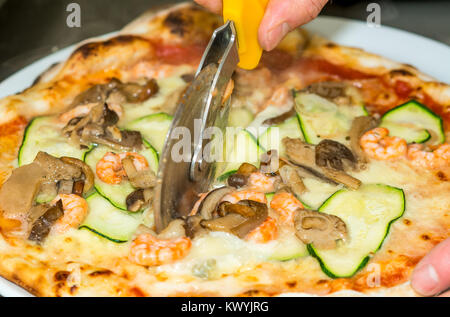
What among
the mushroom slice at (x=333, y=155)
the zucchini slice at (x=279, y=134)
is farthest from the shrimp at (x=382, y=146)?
the zucchini slice at (x=279, y=134)

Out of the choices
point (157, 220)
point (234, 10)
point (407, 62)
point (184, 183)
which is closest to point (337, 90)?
point (407, 62)

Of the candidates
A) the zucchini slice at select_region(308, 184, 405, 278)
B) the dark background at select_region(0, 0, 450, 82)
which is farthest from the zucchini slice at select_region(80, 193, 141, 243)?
the dark background at select_region(0, 0, 450, 82)

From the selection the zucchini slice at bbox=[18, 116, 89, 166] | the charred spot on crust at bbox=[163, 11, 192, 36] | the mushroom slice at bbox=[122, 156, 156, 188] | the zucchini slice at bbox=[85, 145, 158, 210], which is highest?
the charred spot on crust at bbox=[163, 11, 192, 36]

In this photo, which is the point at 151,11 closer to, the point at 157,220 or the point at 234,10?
the point at 234,10

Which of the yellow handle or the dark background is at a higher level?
the yellow handle

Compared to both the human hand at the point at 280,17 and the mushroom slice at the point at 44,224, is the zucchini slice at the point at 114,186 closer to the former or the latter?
the mushroom slice at the point at 44,224

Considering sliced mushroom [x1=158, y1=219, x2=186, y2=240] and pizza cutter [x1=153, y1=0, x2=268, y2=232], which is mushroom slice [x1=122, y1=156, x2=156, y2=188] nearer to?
pizza cutter [x1=153, y1=0, x2=268, y2=232]

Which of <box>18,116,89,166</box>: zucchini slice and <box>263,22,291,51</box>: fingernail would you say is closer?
<box>263,22,291,51</box>: fingernail
